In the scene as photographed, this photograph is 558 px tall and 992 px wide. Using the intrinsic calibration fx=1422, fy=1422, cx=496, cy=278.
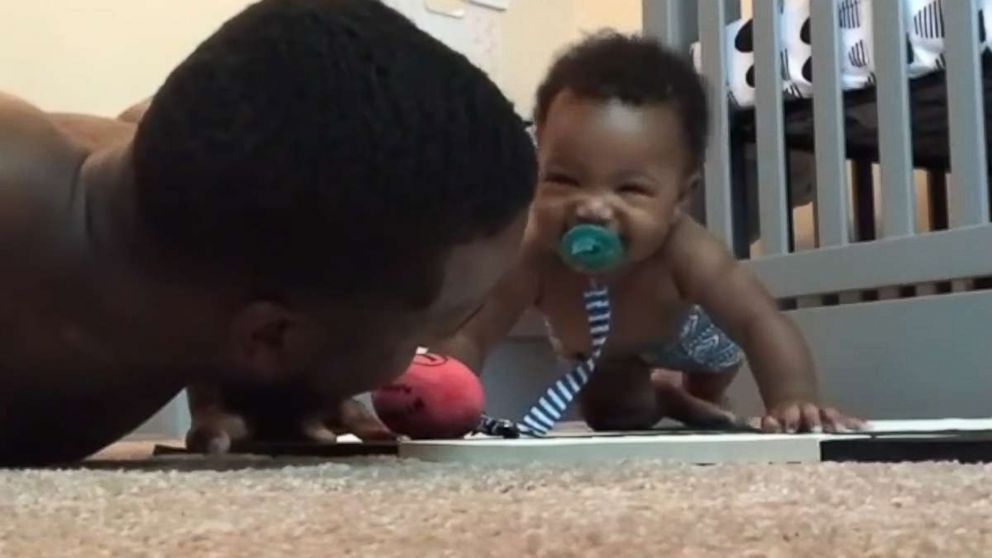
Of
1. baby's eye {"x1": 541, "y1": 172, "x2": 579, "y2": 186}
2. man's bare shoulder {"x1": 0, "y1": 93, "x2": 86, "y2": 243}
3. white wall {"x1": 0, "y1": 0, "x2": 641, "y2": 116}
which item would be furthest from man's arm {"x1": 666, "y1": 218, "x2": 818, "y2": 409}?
white wall {"x1": 0, "y1": 0, "x2": 641, "y2": 116}

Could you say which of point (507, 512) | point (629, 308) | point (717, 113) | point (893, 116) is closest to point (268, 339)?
point (507, 512)

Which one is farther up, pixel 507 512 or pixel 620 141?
pixel 620 141

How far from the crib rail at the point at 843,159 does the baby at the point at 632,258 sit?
0.15 m

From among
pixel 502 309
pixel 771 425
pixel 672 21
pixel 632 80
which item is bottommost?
pixel 771 425

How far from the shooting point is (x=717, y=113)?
1.58 meters

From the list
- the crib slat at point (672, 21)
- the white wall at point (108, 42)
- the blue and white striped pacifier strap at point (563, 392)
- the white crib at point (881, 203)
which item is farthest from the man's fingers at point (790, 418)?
the white wall at point (108, 42)

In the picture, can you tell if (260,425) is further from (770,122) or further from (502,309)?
(770,122)

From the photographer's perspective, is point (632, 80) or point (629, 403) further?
point (629, 403)

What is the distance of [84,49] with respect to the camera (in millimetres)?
2109

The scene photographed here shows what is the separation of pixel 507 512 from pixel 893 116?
985mm

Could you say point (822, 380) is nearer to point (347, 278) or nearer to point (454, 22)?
point (347, 278)

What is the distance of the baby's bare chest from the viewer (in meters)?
1.36

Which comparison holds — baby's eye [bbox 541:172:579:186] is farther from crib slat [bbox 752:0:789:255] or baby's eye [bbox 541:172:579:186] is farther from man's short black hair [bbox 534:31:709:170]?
crib slat [bbox 752:0:789:255]

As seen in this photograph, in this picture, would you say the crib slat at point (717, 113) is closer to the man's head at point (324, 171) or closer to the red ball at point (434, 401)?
the red ball at point (434, 401)
